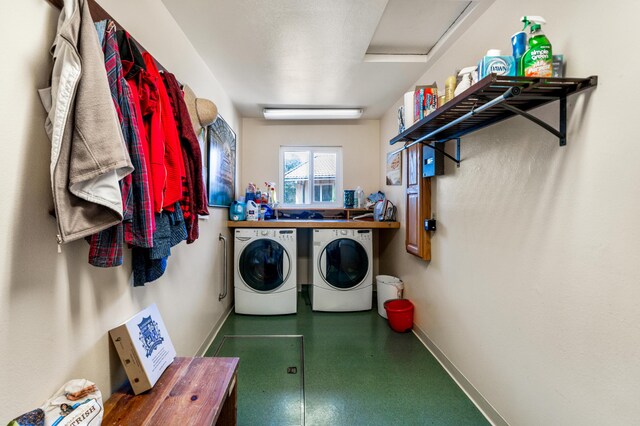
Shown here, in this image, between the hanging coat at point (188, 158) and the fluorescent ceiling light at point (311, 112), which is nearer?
the hanging coat at point (188, 158)

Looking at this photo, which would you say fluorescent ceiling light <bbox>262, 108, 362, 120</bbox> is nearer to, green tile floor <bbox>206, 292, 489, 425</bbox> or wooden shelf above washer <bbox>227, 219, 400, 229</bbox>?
wooden shelf above washer <bbox>227, 219, 400, 229</bbox>

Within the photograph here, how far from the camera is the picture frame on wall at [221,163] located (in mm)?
2346

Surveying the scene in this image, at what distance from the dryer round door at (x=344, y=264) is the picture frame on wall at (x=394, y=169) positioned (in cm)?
86

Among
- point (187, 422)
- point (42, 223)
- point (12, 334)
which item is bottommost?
point (187, 422)

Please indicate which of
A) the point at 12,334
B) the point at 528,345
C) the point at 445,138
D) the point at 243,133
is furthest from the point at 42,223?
the point at 243,133

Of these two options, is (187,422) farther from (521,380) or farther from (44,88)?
(521,380)

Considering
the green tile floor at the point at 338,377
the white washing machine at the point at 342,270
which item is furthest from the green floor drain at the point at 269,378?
the white washing machine at the point at 342,270

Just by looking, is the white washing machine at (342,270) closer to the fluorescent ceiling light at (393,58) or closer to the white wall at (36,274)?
the fluorescent ceiling light at (393,58)

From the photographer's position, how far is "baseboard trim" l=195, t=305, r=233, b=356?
→ 221 cm

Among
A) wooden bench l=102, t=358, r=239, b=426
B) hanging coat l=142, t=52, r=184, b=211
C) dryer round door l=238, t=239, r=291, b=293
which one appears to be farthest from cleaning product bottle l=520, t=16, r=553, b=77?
dryer round door l=238, t=239, r=291, b=293

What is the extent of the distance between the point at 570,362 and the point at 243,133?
382 centimetres

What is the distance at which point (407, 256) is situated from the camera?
2900 mm

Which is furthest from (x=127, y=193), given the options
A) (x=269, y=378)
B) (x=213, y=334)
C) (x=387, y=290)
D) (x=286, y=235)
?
(x=387, y=290)

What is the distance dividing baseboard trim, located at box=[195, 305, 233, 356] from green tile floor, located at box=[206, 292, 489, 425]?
4cm
